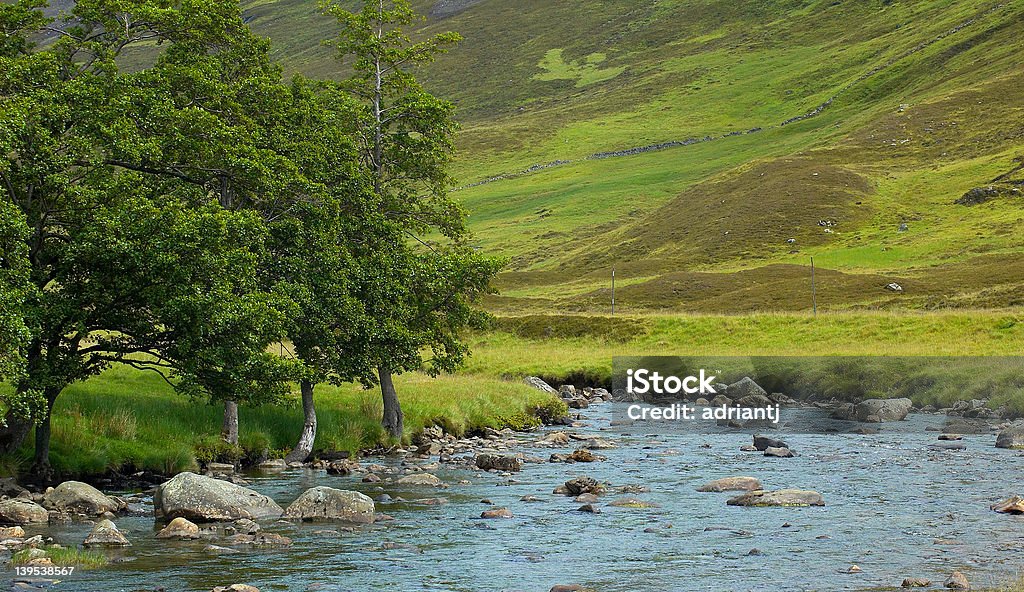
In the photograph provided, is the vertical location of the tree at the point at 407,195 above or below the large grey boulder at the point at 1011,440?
above

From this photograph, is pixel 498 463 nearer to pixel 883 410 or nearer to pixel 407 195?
pixel 407 195

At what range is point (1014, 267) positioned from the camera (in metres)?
105

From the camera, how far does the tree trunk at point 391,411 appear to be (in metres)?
43.8

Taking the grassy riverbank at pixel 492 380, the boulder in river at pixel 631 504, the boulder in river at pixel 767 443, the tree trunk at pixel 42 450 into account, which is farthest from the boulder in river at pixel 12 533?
the boulder in river at pixel 767 443

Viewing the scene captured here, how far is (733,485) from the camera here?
1309 inches

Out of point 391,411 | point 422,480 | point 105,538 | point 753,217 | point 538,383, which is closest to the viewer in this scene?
point 105,538

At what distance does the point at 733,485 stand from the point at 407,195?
67.5 ft

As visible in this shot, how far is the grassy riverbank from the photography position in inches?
1369

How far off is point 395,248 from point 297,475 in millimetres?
11149

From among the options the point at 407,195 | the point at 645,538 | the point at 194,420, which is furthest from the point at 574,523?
the point at 407,195

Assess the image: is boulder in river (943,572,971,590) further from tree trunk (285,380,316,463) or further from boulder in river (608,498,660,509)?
tree trunk (285,380,316,463)

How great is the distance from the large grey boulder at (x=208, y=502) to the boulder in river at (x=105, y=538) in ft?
8.76

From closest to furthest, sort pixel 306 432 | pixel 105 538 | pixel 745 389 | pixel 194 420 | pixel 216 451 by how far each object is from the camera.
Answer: pixel 105 538 < pixel 216 451 < pixel 194 420 < pixel 306 432 < pixel 745 389

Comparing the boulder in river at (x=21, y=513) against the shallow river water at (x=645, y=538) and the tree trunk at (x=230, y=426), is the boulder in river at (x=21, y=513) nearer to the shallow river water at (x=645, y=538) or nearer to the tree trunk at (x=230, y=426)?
the shallow river water at (x=645, y=538)
